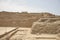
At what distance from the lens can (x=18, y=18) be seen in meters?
19.9

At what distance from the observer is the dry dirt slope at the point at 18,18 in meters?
18.6

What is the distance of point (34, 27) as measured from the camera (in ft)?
21.7

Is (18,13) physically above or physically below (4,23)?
above

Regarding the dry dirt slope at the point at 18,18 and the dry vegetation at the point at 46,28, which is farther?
the dry dirt slope at the point at 18,18

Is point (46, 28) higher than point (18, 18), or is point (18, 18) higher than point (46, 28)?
point (18, 18)

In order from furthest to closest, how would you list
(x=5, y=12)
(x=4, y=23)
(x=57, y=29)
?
1. (x=5, y=12)
2. (x=4, y=23)
3. (x=57, y=29)

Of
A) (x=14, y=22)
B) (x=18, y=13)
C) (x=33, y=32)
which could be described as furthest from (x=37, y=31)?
(x=18, y=13)

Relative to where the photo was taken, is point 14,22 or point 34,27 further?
point 14,22

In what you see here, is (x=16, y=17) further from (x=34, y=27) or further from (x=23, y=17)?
(x=34, y=27)

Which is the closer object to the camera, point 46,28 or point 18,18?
point 46,28

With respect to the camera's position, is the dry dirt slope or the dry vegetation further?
the dry dirt slope

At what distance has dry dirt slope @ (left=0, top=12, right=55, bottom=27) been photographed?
18.6 m

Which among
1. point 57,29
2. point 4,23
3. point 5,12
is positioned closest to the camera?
point 57,29

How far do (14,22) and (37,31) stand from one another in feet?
41.9
